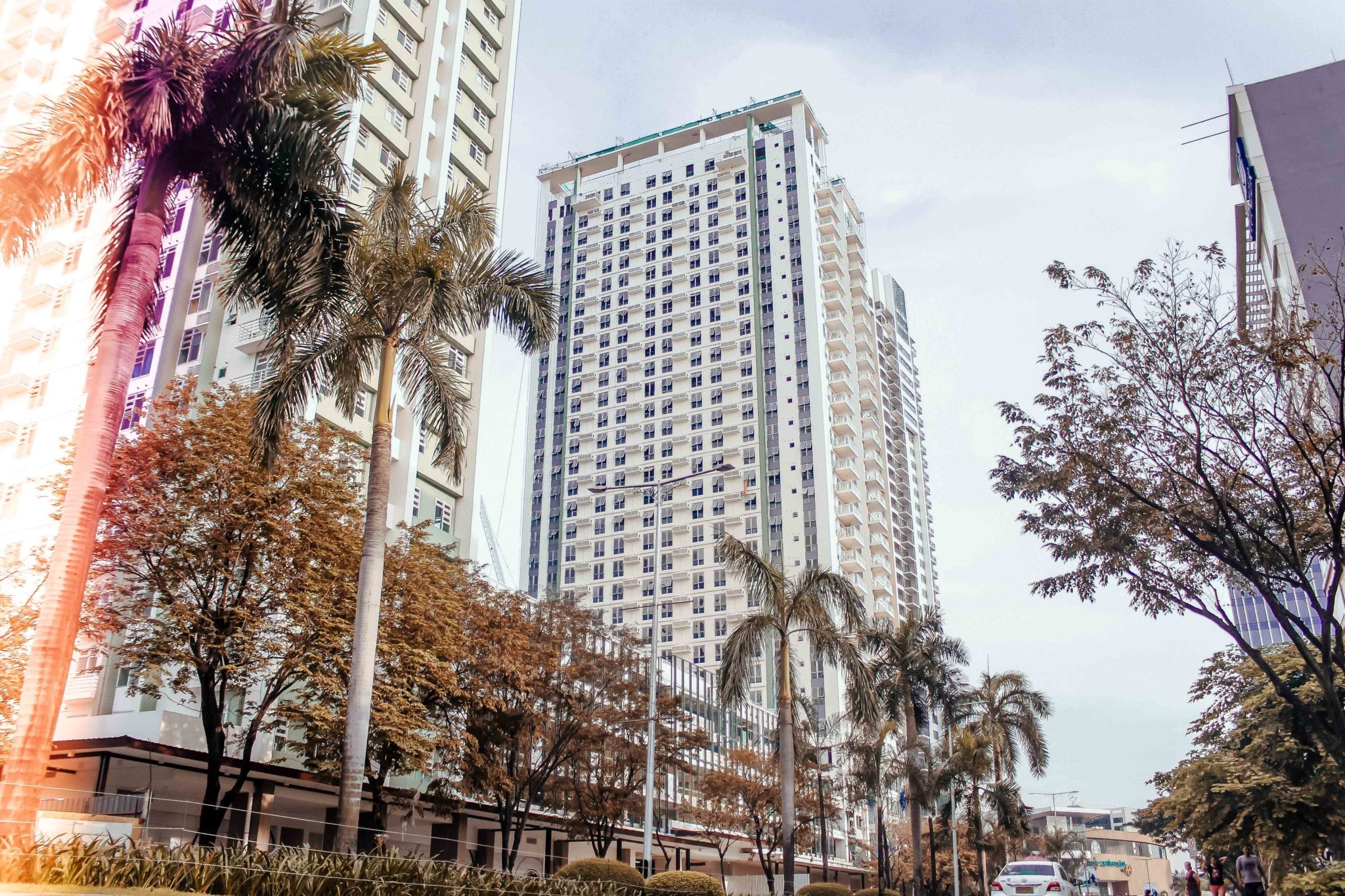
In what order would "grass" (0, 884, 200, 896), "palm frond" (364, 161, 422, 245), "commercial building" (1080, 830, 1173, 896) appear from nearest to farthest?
"grass" (0, 884, 200, 896) → "palm frond" (364, 161, 422, 245) → "commercial building" (1080, 830, 1173, 896)

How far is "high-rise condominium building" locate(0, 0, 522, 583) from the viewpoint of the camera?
43.5 metres

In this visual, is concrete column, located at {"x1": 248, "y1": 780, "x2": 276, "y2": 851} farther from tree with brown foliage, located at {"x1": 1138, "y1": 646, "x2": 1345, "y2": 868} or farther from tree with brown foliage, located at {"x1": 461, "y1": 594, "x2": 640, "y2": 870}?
tree with brown foliage, located at {"x1": 1138, "y1": 646, "x2": 1345, "y2": 868}

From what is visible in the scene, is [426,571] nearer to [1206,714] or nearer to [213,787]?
[213,787]

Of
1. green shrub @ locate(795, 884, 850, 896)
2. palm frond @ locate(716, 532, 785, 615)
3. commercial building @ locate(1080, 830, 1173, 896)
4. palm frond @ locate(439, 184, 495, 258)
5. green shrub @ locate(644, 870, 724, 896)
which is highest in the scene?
palm frond @ locate(439, 184, 495, 258)

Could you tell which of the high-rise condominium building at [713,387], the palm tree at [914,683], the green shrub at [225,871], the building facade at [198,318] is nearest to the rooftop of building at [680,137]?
the high-rise condominium building at [713,387]

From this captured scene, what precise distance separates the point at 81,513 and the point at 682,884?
18070mm

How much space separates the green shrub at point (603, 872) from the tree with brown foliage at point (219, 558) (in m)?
8.32

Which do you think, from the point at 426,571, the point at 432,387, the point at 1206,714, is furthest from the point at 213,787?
the point at 1206,714

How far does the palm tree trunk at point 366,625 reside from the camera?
17.2 meters

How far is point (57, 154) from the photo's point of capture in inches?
610

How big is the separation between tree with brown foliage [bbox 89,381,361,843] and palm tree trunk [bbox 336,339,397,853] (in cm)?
763

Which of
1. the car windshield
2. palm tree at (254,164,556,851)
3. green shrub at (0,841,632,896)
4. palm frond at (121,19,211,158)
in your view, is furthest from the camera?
the car windshield

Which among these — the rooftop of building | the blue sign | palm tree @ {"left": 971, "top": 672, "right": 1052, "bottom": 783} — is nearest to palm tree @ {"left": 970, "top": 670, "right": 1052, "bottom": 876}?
palm tree @ {"left": 971, "top": 672, "right": 1052, "bottom": 783}

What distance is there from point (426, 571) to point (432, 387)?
412 inches
